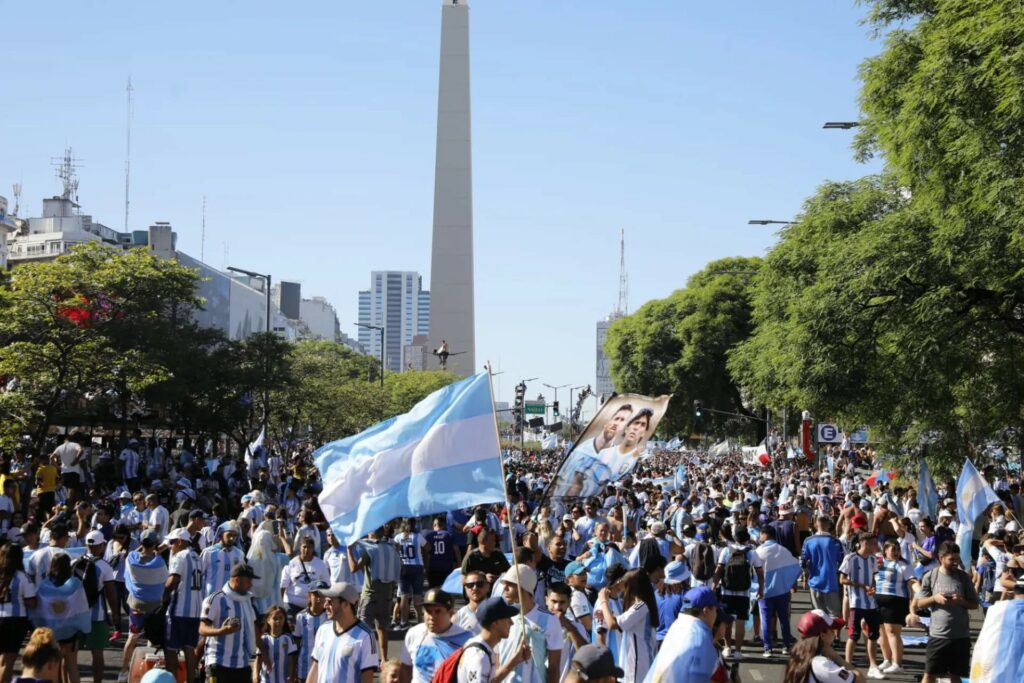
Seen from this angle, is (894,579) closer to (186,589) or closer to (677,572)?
(677,572)

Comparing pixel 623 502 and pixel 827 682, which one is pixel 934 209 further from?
pixel 827 682

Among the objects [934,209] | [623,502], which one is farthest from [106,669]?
[934,209]

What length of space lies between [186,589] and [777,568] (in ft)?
20.7

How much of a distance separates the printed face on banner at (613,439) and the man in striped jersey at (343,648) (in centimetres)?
924

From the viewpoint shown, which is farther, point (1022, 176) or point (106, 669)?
point (1022, 176)

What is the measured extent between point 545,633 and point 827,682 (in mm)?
2318

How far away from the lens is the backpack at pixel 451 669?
614 cm

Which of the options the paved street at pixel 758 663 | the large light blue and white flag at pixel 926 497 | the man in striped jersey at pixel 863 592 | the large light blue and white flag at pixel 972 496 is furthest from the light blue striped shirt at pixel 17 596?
the large light blue and white flag at pixel 926 497

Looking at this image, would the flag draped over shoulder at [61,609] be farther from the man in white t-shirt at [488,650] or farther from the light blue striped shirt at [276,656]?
the man in white t-shirt at [488,650]

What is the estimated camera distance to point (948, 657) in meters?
10.5

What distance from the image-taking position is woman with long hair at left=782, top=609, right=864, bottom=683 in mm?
6160

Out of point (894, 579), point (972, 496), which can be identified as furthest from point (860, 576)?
point (972, 496)

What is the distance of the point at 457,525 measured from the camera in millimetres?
17438

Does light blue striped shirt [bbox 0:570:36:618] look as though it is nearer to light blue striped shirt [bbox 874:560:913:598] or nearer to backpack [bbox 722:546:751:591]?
backpack [bbox 722:546:751:591]
